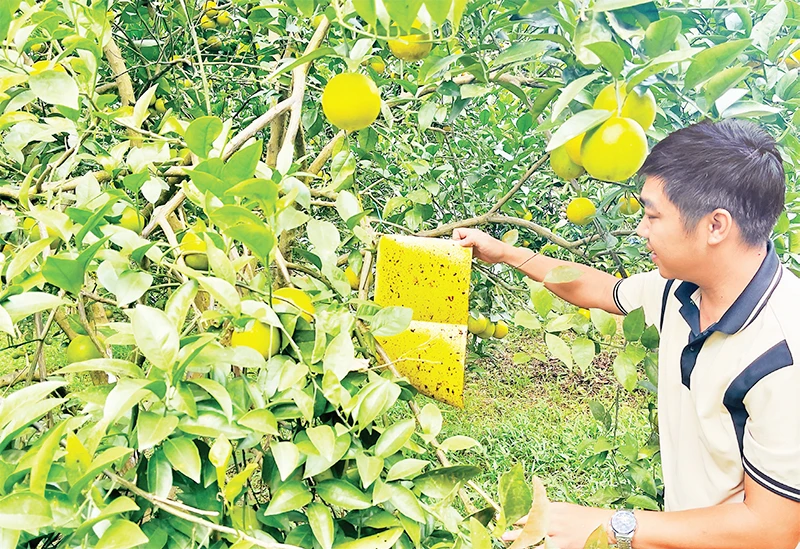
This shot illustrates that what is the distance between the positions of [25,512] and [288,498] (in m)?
0.23

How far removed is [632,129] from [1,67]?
80cm

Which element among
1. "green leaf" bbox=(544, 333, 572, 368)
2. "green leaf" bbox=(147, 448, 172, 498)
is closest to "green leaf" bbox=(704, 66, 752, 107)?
"green leaf" bbox=(544, 333, 572, 368)

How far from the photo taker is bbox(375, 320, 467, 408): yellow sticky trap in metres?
0.95

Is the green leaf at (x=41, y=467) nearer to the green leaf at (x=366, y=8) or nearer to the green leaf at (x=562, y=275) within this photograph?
the green leaf at (x=366, y=8)

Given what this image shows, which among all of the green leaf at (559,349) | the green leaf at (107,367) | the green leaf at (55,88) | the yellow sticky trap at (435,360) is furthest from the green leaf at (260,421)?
the green leaf at (559,349)

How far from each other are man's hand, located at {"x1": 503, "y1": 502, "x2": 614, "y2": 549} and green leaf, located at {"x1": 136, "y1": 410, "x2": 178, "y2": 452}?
2.43 ft

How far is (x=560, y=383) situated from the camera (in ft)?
12.5

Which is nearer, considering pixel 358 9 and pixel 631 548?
pixel 358 9

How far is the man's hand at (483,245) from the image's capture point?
1.39 metres

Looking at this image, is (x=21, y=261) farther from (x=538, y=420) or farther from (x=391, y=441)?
(x=538, y=420)

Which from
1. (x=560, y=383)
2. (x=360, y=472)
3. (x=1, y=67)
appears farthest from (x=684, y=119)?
(x=560, y=383)

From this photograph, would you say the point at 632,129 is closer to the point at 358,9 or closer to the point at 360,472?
the point at 358,9

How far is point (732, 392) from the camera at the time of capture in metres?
1.07

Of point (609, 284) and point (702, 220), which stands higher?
point (702, 220)
